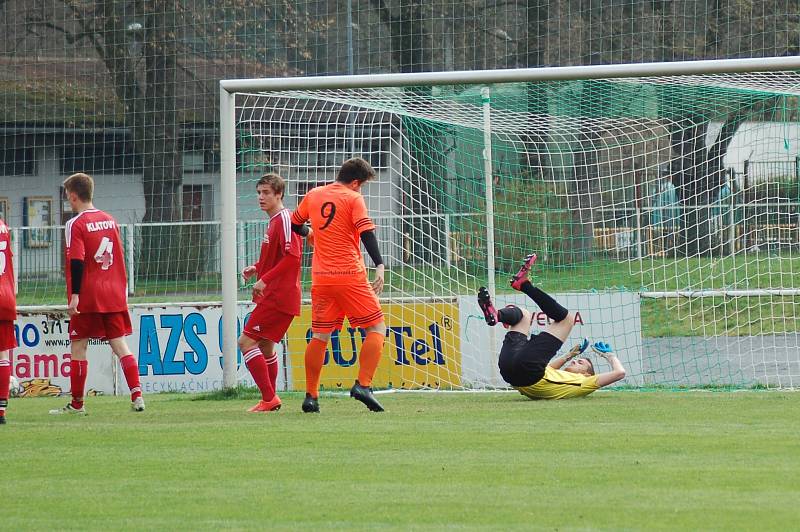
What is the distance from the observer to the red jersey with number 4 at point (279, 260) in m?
9.70

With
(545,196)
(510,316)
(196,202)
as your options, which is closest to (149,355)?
(196,202)

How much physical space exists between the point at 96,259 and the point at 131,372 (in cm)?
98

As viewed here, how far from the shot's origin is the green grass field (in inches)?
208

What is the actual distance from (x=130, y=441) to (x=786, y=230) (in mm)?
9419

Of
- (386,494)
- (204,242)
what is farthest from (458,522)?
(204,242)

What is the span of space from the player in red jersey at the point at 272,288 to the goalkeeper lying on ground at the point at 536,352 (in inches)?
64.2

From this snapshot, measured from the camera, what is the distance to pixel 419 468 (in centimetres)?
654

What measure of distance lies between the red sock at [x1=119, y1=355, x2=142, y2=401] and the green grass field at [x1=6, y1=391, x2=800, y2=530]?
0.33 meters

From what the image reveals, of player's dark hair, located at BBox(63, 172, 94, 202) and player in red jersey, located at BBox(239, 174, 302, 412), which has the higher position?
player's dark hair, located at BBox(63, 172, 94, 202)

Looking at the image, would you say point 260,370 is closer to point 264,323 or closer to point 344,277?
point 264,323

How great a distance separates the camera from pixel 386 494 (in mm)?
5816

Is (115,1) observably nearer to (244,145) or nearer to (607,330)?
(244,145)

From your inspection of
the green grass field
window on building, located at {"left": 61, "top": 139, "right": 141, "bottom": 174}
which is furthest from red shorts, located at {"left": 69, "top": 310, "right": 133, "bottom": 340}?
window on building, located at {"left": 61, "top": 139, "right": 141, "bottom": 174}

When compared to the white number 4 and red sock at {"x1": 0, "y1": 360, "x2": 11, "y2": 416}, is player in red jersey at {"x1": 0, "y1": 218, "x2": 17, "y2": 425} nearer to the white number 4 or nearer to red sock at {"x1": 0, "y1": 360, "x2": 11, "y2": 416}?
red sock at {"x1": 0, "y1": 360, "x2": 11, "y2": 416}
